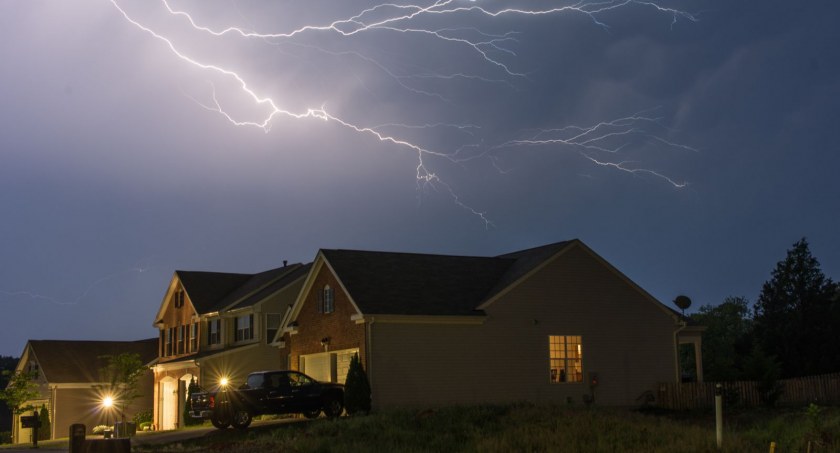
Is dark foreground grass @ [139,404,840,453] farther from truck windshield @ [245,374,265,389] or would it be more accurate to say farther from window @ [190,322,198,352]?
window @ [190,322,198,352]

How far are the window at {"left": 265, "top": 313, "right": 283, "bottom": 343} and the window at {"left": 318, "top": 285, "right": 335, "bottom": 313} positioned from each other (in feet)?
31.7

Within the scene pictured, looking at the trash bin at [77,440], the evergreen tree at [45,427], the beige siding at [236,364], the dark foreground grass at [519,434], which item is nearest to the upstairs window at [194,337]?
the beige siding at [236,364]

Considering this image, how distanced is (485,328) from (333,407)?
6.60 metres

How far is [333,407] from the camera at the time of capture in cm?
3288

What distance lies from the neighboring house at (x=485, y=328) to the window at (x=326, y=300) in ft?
0.16

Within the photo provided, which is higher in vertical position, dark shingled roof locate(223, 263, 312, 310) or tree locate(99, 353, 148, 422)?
dark shingled roof locate(223, 263, 312, 310)

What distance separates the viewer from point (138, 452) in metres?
27.3

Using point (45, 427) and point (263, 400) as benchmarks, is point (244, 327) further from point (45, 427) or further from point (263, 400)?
point (263, 400)

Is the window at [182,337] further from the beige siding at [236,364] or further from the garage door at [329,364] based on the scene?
the garage door at [329,364]

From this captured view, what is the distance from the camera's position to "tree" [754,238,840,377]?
53.8 meters

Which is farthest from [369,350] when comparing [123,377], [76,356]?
[76,356]

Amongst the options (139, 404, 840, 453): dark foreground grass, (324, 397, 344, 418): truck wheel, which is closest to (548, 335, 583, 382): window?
(139, 404, 840, 453): dark foreground grass

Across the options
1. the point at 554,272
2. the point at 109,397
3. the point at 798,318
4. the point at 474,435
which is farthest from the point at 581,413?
the point at 798,318

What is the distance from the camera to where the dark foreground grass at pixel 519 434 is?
20.4 m
